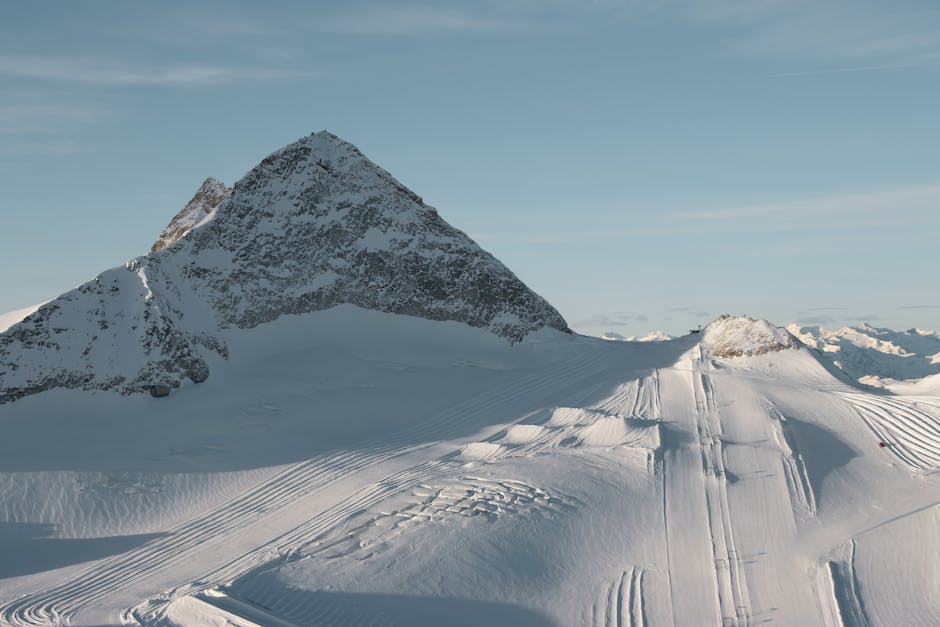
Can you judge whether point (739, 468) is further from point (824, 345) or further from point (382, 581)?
point (824, 345)

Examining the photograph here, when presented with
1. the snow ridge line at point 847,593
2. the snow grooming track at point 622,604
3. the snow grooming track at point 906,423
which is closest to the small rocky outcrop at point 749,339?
the snow grooming track at point 906,423

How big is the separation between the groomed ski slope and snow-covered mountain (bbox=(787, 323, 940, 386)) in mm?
28715

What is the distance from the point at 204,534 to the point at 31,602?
154 inches

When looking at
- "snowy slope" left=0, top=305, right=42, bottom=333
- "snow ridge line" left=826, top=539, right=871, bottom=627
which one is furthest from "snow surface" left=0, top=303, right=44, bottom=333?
"snow ridge line" left=826, top=539, right=871, bottom=627

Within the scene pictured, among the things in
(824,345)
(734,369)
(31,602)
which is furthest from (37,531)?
(824,345)

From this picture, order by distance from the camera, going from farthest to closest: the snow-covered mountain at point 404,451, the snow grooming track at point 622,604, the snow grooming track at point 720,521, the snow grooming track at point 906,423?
the snow grooming track at point 906,423, the snow-covered mountain at point 404,451, the snow grooming track at point 720,521, the snow grooming track at point 622,604

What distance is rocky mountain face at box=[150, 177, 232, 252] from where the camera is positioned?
129 ft

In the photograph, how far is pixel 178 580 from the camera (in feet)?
55.0

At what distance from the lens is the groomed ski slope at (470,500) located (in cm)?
1606

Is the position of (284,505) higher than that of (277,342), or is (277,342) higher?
(277,342)

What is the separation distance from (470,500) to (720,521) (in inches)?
224

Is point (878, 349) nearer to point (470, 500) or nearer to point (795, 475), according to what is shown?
point (795, 475)

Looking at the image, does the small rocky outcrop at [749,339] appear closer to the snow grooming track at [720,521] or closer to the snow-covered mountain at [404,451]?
the snow-covered mountain at [404,451]

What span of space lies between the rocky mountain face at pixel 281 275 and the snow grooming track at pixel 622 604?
16.9 m
